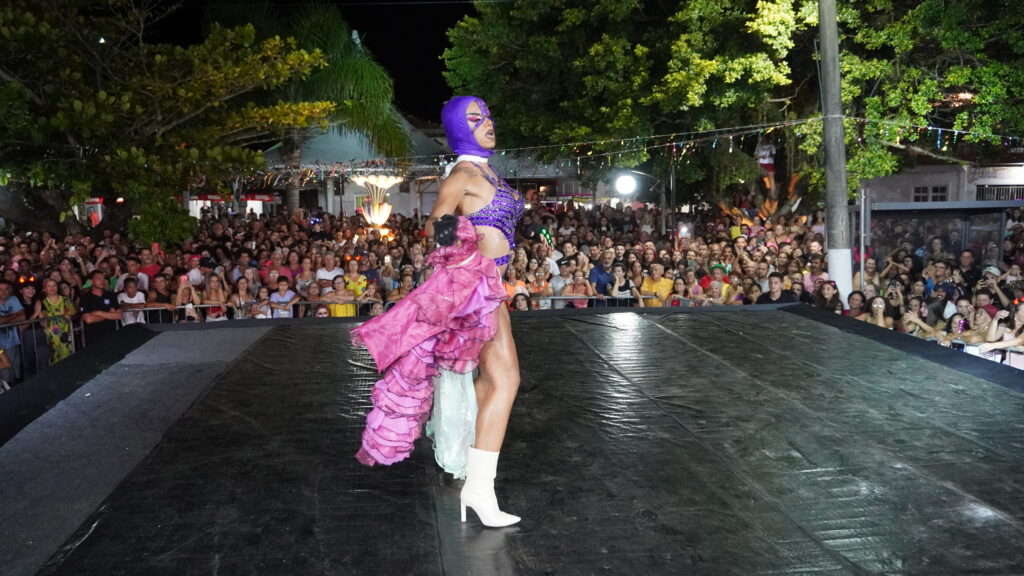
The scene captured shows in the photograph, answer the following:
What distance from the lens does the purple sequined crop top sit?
275 cm

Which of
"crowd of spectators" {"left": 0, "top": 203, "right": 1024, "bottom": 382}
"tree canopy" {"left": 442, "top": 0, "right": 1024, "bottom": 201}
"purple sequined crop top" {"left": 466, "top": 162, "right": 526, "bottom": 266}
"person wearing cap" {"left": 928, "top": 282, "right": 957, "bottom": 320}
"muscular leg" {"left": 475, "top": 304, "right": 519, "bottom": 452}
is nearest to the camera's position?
"muscular leg" {"left": 475, "top": 304, "right": 519, "bottom": 452}

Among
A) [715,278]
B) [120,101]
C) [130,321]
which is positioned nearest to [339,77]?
[120,101]

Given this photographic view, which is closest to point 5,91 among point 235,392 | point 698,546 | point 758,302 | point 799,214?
point 235,392

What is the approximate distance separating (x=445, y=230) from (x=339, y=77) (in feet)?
40.9

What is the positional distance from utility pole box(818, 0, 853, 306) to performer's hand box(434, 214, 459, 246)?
6.55m

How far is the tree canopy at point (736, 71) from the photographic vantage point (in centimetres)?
1094

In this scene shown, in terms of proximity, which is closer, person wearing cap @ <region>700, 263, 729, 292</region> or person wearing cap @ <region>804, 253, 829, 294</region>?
person wearing cap @ <region>804, 253, 829, 294</region>

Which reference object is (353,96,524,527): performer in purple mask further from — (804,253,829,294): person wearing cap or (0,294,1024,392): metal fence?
(804,253,829,294): person wearing cap

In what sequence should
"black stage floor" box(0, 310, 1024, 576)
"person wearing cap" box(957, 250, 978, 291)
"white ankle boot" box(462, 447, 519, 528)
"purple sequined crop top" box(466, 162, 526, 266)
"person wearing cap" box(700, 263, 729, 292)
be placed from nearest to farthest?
"black stage floor" box(0, 310, 1024, 576), "white ankle boot" box(462, 447, 519, 528), "purple sequined crop top" box(466, 162, 526, 266), "person wearing cap" box(700, 263, 729, 292), "person wearing cap" box(957, 250, 978, 291)

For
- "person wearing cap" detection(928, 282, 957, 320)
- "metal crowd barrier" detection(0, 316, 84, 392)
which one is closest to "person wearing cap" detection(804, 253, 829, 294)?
"person wearing cap" detection(928, 282, 957, 320)

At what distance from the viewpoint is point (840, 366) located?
4590 mm

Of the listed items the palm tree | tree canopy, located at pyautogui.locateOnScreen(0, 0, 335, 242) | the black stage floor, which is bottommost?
the black stage floor

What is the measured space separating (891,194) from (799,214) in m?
7.58

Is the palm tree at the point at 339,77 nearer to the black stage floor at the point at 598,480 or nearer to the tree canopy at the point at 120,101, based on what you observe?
the tree canopy at the point at 120,101
